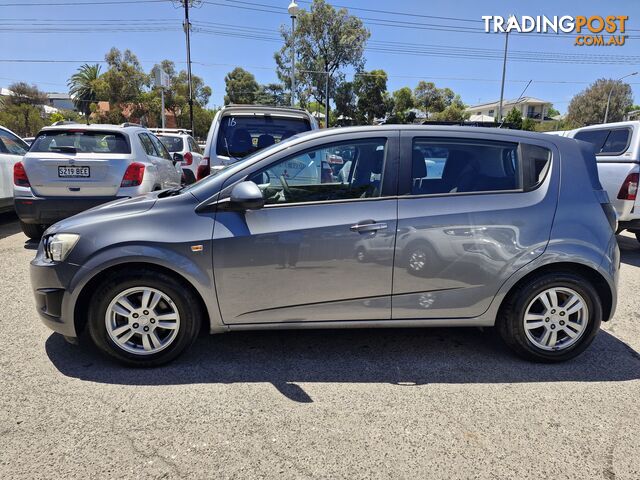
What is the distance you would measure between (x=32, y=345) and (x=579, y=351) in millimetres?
4282

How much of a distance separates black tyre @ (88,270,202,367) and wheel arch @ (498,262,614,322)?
2.34m

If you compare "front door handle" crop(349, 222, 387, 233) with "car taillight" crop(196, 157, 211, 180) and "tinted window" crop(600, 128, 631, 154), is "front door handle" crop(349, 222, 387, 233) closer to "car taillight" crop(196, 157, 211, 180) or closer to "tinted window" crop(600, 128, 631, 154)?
"car taillight" crop(196, 157, 211, 180)

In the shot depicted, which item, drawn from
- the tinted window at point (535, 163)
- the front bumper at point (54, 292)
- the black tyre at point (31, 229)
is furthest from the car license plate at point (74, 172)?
the tinted window at point (535, 163)

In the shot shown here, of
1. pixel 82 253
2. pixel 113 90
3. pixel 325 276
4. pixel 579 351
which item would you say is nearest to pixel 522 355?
pixel 579 351

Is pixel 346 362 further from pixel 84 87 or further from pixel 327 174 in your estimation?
pixel 84 87

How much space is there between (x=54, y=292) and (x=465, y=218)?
294cm

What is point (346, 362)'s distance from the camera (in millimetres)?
3410

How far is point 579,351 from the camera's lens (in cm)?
343

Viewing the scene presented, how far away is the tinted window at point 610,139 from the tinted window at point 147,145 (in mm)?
6643

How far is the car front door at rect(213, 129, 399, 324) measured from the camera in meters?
3.10

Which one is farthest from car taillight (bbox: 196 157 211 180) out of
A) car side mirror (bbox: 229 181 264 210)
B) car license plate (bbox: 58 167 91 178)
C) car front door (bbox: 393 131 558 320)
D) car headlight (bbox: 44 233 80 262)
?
car front door (bbox: 393 131 558 320)

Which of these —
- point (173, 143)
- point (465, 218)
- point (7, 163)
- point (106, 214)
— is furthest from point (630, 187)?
point (173, 143)

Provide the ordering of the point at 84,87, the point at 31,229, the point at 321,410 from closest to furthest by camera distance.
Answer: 1. the point at 321,410
2. the point at 31,229
3. the point at 84,87

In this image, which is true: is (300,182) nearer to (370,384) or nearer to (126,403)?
(370,384)
